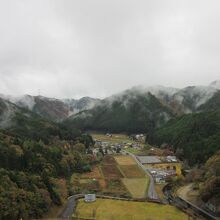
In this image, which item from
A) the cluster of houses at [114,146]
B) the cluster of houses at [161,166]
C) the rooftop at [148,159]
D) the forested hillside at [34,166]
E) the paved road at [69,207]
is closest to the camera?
the forested hillside at [34,166]

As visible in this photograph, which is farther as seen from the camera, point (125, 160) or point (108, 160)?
point (125, 160)

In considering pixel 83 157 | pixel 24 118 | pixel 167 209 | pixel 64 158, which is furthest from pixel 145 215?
pixel 24 118

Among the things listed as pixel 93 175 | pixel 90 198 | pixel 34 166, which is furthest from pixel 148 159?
pixel 90 198

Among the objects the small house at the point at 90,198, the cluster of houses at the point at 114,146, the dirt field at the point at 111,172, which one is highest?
the cluster of houses at the point at 114,146

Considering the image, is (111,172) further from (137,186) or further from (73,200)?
(73,200)

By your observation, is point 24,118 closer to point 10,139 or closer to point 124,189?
point 10,139

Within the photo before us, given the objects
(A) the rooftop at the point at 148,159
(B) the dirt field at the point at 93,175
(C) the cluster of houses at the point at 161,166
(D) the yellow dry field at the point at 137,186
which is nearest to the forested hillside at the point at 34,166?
(B) the dirt field at the point at 93,175

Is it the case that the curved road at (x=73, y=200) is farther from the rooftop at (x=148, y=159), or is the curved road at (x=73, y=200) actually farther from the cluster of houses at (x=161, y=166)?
the rooftop at (x=148, y=159)
